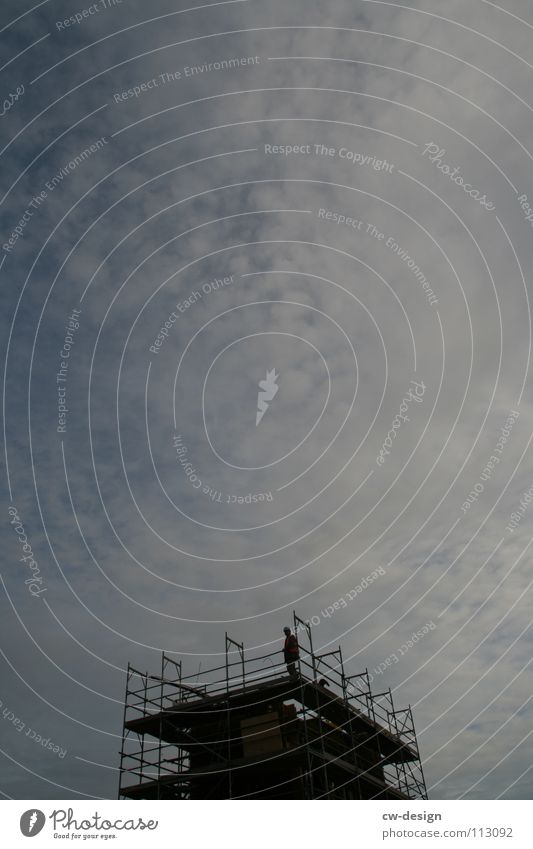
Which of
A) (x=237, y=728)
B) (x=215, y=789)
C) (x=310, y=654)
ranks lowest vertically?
(x=215, y=789)

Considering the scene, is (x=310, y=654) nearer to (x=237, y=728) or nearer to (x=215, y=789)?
(x=237, y=728)

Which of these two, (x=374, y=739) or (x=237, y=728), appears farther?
(x=374, y=739)

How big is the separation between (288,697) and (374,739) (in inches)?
325

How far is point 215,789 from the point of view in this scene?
21.8 meters

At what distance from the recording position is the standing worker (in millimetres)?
21998

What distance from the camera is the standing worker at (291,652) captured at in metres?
22.0

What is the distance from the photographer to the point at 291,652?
22234 mm
